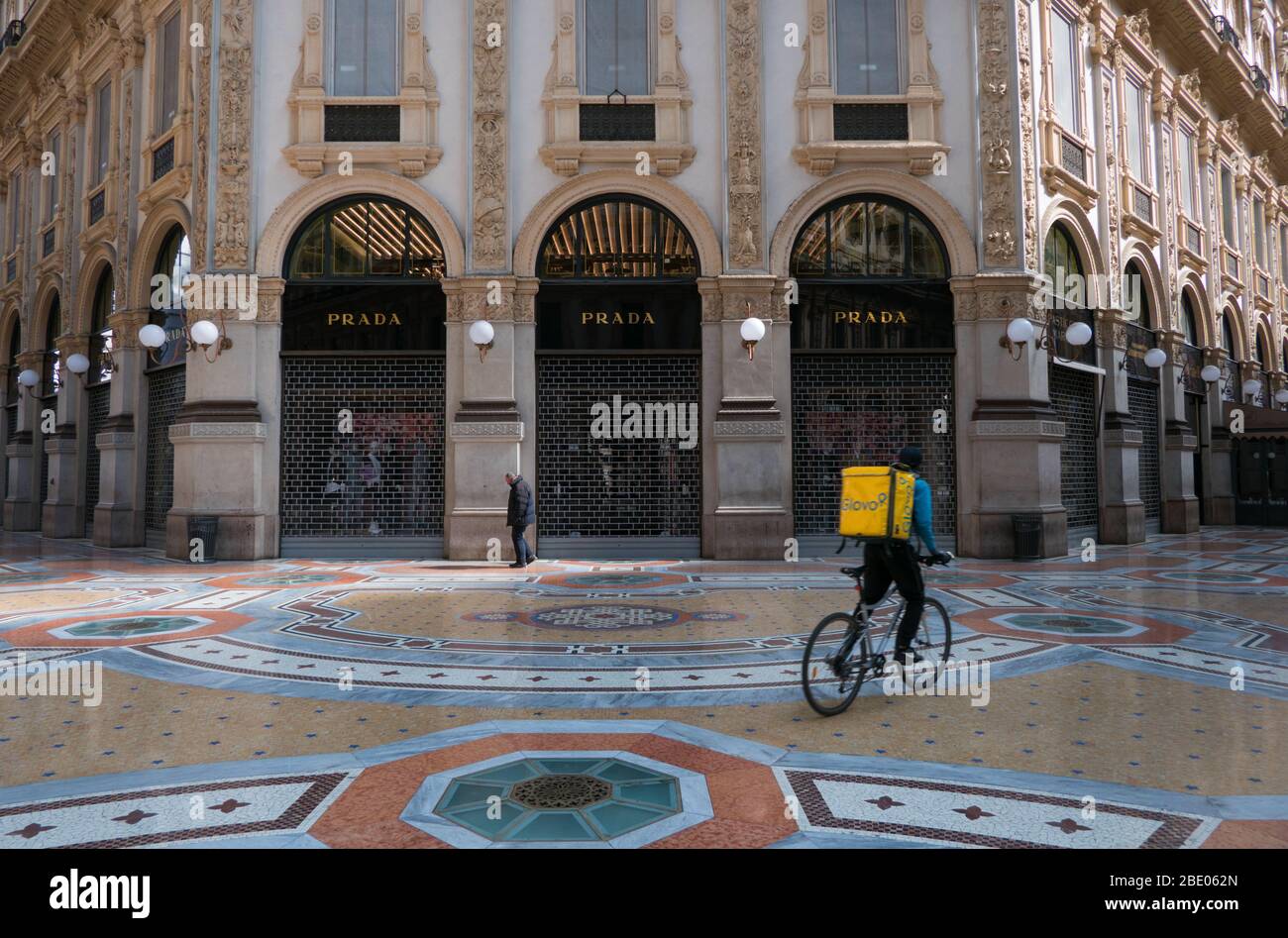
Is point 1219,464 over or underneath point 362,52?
underneath

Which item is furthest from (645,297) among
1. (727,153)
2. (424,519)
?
(424,519)

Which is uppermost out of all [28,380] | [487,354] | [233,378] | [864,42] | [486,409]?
[864,42]

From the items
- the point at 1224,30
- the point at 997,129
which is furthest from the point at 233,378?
Result: the point at 1224,30

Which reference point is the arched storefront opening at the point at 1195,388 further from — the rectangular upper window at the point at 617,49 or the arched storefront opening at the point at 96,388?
the arched storefront opening at the point at 96,388

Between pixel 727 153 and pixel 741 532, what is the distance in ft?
22.3

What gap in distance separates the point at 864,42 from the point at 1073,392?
7905 millimetres

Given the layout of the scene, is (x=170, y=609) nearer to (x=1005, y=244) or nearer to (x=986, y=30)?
(x=1005, y=244)

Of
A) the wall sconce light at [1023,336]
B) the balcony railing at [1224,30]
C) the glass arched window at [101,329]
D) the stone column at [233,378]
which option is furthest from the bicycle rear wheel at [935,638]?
the balcony railing at [1224,30]

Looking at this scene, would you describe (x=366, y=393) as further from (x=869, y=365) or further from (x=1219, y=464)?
(x=1219, y=464)

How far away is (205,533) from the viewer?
14180 mm

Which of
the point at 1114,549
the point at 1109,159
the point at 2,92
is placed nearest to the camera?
the point at 1114,549

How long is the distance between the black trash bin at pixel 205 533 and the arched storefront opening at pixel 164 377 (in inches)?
106

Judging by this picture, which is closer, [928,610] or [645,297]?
[928,610]

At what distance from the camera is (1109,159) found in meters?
17.9
